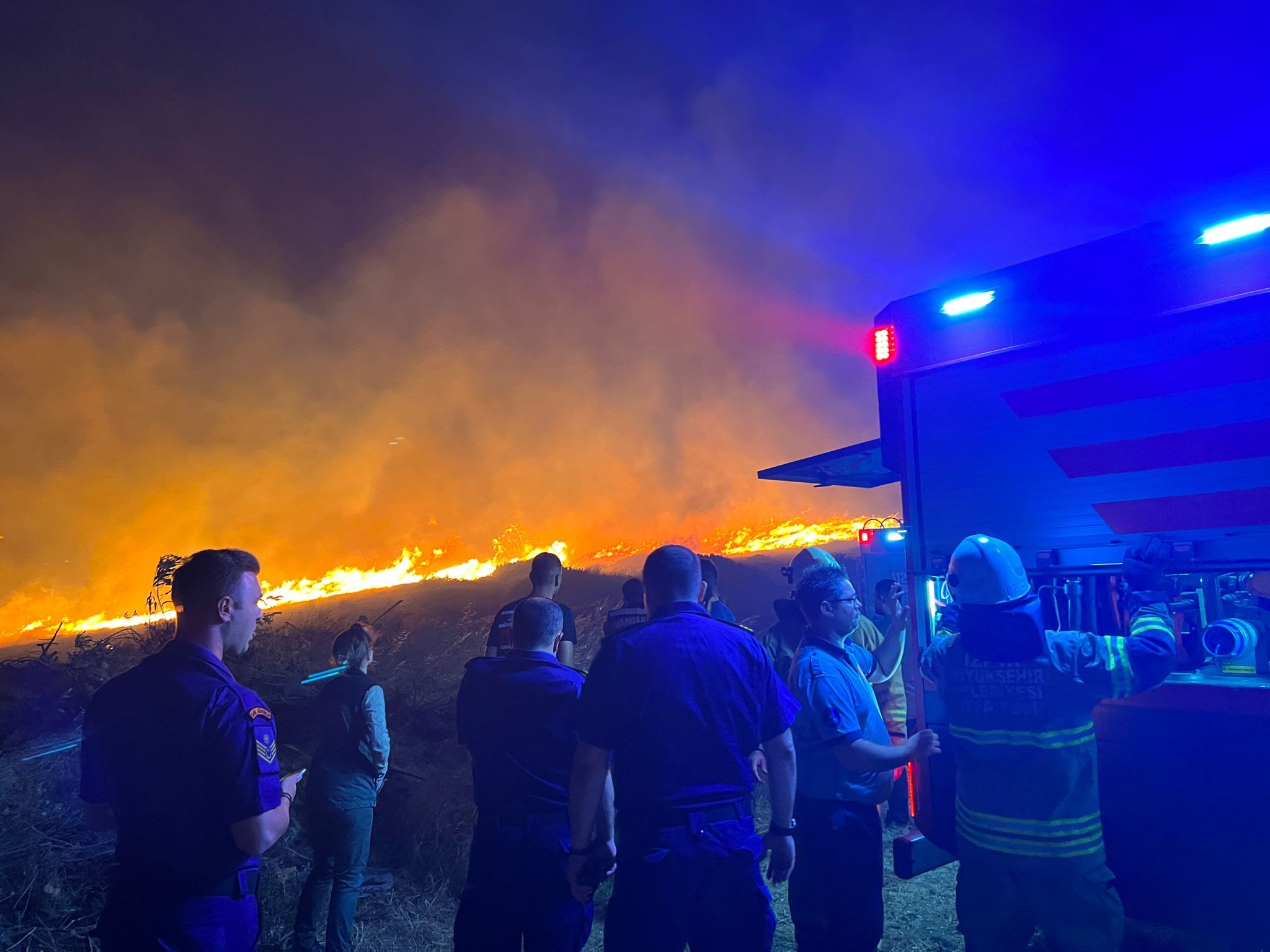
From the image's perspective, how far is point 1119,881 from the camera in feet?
12.2

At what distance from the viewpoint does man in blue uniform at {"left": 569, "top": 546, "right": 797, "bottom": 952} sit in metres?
2.77

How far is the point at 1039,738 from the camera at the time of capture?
3.32 metres

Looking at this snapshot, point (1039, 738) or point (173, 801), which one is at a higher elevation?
point (173, 801)

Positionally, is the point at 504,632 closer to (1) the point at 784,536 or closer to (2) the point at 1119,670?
(2) the point at 1119,670

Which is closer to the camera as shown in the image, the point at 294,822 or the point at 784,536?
the point at 294,822

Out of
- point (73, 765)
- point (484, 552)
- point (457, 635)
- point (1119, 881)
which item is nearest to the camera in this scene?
point (1119, 881)

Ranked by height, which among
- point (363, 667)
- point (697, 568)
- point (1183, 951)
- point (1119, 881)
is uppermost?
point (697, 568)

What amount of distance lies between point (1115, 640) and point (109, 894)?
4.05 metres

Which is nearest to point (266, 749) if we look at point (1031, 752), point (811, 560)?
point (1031, 752)

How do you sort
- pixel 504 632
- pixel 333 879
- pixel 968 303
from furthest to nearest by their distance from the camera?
1. pixel 504 632
2. pixel 333 879
3. pixel 968 303

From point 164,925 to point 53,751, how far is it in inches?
221

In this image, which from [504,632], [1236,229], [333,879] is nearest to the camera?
[1236,229]

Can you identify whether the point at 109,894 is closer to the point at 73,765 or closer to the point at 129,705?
the point at 129,705

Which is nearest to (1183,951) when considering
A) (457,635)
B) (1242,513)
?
(1242,513)
